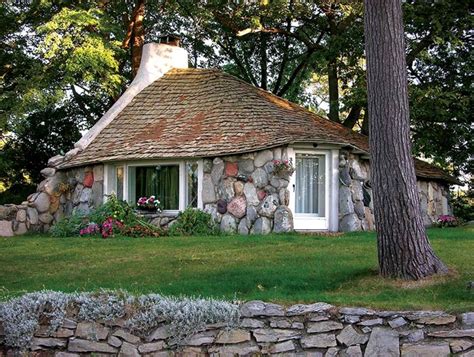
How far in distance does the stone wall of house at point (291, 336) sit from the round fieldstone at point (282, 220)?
745 cm

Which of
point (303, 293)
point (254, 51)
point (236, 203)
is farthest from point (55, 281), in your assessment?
point (254, 51)

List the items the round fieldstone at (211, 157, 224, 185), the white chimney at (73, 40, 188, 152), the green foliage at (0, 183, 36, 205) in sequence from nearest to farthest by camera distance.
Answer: the round fieldstone at (211, 157, 224, 185)
the white chimney at (73, 40, 188, 152)
the green foliage at (0, 183, 36, 205)

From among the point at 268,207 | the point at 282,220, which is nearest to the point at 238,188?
the point at 268,207

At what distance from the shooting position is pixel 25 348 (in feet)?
22.8

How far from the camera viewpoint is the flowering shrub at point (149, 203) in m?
15.6

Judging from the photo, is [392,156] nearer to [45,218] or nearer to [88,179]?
[88,179]

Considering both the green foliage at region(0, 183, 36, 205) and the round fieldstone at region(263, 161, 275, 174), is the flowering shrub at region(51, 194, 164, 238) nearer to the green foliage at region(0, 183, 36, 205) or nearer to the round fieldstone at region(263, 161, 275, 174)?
the round fieldstone at region(263, 161, 275, 174)

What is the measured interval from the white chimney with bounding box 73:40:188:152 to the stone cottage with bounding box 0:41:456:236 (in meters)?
0.08

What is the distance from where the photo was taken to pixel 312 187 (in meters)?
15.4

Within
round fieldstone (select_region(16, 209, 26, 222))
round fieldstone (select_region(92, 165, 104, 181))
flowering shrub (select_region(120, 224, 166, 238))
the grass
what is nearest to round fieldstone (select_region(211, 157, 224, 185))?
flowering shrub (select_region(120, 224, 166, 238))

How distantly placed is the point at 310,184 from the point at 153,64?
663 centimetres

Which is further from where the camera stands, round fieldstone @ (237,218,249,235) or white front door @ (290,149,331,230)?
white front door @ (290,149,331,230)

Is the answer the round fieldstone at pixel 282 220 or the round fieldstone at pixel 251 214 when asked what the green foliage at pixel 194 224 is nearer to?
the round fieldstone at pixel 251 214

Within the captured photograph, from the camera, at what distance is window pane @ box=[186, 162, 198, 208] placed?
1534cm
